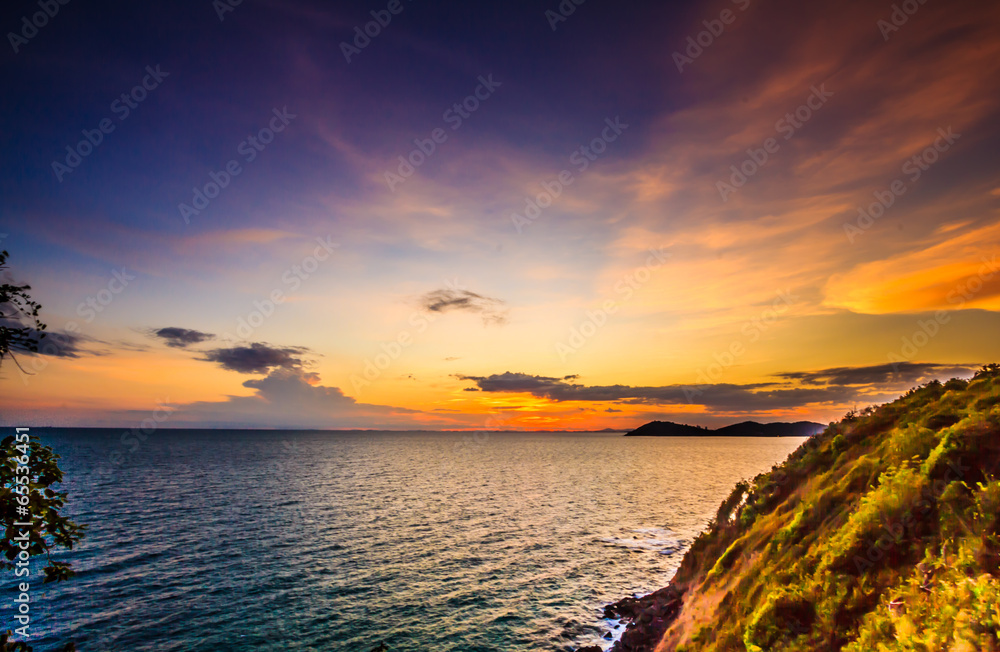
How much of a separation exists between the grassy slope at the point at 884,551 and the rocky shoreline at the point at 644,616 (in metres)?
3.25

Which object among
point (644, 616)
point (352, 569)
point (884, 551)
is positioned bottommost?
point (352, 569)

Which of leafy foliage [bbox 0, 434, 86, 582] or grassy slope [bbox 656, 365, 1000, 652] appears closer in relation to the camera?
leafy foliage [bbox 0, 434, 86, 582]

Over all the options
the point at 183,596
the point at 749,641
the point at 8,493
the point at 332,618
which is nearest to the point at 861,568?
the point at 749,641

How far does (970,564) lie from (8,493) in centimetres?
2077

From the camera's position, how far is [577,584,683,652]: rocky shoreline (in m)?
27.1

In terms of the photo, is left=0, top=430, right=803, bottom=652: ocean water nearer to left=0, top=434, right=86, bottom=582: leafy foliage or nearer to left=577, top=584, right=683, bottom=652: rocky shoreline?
left=577, top=584, right=683, bottom=652: rocky shoreline

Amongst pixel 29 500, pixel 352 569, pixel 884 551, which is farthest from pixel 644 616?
pixel 29 500

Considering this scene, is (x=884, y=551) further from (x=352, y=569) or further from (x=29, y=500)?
(x=352, y=569)

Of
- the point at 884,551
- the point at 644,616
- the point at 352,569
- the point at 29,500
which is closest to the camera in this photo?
the point at 29,500

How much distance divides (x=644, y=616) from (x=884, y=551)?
20.5 metres

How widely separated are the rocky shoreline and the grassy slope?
3.25 meters

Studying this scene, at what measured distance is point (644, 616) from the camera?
30109 mm

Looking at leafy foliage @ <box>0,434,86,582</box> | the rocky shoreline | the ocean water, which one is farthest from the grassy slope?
leafy foliage @ <box>0,434,86,582</box>

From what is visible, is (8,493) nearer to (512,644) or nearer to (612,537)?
(512,644)
